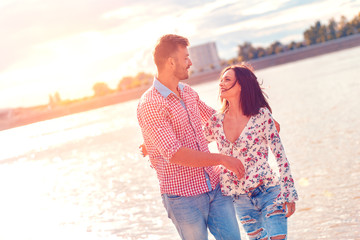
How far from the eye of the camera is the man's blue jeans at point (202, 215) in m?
3.43

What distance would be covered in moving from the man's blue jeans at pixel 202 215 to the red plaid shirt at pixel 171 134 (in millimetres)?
65

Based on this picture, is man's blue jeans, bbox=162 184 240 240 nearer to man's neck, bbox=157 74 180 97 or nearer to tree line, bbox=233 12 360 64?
man's neck, bbox=157 74 180 97

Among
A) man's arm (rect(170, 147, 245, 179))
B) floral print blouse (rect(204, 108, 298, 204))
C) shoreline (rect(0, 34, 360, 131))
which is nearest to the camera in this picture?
man's arm (rect(170, 147, 245, 179))

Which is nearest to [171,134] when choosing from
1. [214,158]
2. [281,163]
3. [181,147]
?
[181,147]

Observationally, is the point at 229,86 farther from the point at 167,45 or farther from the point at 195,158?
the point at 195,158

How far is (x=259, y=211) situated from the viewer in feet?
11.7

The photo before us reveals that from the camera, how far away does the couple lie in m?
3.34

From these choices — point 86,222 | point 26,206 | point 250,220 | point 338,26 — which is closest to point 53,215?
point 86,222

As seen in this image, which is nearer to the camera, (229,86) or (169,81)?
(169,81)

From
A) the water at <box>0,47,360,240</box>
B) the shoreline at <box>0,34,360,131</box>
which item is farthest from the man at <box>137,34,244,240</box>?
the shoreline at <box>0,34,360,131</box>

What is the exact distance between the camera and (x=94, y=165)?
1750cm

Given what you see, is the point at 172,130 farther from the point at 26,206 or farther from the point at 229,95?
the point at 26,206

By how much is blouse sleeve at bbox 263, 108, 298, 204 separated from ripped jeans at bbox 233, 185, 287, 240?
73 mm

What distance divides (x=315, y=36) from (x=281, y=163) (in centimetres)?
13792
